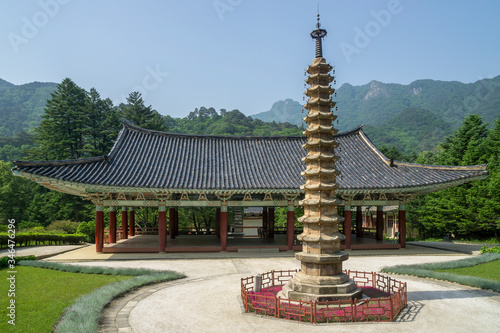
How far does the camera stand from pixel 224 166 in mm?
25406

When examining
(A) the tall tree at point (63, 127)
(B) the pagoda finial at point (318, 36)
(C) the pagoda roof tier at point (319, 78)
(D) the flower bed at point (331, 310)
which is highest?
(A) the tall tree at point (63, 127)

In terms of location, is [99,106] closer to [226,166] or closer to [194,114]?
[226,166]

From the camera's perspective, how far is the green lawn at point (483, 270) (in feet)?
53.0

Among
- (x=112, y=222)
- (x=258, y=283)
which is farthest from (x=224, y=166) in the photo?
(x=258, y=283)

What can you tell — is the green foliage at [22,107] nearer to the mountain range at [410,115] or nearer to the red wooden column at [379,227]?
the mountain range at [410,115]

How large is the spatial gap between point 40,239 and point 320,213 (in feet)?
87.2

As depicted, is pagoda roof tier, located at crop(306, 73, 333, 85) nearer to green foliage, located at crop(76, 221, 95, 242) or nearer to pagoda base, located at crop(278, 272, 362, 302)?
pagoda base, located at crop(278, 272, 362, 302)

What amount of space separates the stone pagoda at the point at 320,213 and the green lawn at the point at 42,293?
290 inches

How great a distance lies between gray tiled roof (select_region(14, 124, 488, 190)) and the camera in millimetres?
21641

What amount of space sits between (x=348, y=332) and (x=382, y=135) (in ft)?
472

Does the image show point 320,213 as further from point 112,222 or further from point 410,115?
point 410,115

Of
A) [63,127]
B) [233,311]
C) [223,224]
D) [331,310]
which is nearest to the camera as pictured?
[331,310]

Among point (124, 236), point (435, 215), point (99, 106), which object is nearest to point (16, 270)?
point (124, 236)

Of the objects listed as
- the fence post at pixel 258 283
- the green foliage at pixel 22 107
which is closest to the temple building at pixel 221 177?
the fence post at pixel 258 283
